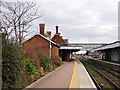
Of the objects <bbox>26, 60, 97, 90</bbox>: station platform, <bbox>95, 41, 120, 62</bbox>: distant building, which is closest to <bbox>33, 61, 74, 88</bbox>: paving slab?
<bbox>26, 60, 97, 90</bbox>: station platform

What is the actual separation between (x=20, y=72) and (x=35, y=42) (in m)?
24.3

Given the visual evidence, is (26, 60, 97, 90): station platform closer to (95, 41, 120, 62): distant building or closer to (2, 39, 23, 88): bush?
(2, 39, 23, 88): bush

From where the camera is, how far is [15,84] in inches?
280

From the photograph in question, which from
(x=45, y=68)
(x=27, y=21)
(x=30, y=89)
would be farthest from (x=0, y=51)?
(x=45, y=68)

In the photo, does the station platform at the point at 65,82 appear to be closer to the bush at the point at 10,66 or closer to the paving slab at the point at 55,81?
the paving slab at the point at 55,81

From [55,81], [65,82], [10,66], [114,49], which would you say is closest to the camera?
[10,66]

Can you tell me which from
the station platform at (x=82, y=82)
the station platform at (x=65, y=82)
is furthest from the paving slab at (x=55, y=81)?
the station platform at (x=82, y=82)

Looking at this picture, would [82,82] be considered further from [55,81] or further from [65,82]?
Answer: [55,81]

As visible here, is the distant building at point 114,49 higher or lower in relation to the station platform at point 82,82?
higher

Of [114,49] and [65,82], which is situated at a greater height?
[114,49]

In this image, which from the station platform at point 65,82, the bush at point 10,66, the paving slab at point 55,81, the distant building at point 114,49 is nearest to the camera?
the bush at point 10,66

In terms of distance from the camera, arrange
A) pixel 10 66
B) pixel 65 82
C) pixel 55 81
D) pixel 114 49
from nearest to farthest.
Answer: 1. pixel 10 66
2. pixel 65 82
3. pixel 55 81
4. pixel 114 49

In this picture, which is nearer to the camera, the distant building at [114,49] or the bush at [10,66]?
the bush at [10,66]

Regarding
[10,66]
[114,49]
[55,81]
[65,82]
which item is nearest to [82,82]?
[65,82]
